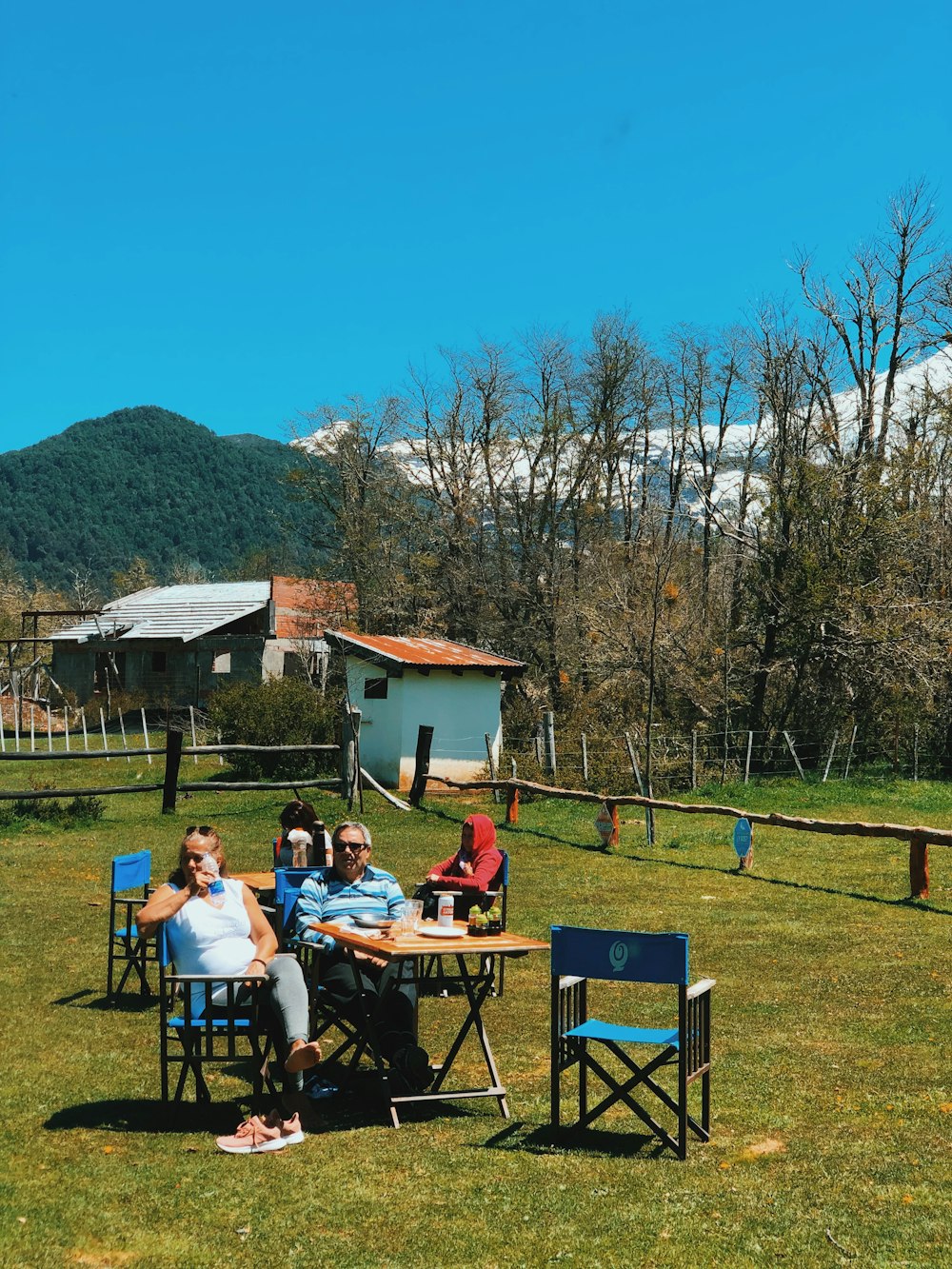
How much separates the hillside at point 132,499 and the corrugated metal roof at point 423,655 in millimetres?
127851

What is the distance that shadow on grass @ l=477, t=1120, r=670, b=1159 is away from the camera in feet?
17.7

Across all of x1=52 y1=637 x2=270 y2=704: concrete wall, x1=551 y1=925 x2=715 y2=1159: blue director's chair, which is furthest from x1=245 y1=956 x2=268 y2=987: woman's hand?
x1=52 y1=637 x2=270 y2=704: concrete wall

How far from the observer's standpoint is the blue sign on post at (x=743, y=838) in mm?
14172

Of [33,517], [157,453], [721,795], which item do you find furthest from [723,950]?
[157,453]

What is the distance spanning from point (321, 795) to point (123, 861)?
11.5 metres

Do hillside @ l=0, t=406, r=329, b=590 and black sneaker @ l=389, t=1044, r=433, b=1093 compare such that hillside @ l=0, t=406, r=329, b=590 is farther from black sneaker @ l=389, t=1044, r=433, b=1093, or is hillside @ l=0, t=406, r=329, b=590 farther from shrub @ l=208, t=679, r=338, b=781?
black sneaker @ l=389, t=1044, r=433, b=1093

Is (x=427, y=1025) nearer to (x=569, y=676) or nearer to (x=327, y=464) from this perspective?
(x=569, y=676)

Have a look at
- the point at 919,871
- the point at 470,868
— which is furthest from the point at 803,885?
the point at 470,868

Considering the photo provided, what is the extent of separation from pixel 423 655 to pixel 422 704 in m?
1.22

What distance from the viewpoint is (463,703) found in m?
25.0

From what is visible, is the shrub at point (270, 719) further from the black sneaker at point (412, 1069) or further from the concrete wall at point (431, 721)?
the black sneaker at point (412, 1069)

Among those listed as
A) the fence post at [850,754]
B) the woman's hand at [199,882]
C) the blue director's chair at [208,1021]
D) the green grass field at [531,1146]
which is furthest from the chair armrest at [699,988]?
the fence post at [850,754]

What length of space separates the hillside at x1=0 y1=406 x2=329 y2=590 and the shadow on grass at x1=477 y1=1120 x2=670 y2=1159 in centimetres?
14834

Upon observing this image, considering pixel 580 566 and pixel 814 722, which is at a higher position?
pixel 580 566
